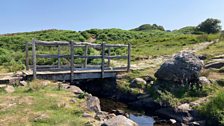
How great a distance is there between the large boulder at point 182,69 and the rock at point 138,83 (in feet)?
4.13

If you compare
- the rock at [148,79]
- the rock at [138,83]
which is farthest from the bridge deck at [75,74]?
the rock at [148,79]

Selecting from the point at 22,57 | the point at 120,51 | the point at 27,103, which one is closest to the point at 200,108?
the point at 27,103

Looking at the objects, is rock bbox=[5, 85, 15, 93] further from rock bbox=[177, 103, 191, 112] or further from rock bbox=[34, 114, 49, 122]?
rock bbox=[177, 103, 191, 112]

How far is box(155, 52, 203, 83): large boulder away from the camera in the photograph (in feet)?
68.9

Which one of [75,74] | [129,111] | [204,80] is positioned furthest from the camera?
[75,74]

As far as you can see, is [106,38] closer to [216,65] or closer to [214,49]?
[214,49]

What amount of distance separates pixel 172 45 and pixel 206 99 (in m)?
24.5

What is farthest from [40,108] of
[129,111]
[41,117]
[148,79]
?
[148,79]

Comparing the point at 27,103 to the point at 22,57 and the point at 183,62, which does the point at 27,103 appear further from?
the point at 22,57

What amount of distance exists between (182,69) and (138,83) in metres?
3.08

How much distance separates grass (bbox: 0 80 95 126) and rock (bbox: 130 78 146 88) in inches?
254

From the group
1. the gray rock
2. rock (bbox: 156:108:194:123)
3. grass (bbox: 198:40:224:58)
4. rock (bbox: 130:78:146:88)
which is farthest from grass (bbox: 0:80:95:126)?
grass (bbox: 198:40:224:58)

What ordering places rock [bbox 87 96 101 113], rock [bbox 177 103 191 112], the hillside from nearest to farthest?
rock [bbox 87 96 101 113] → rock [bbox 177 103 191 112] → the hillside

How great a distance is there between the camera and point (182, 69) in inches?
830
